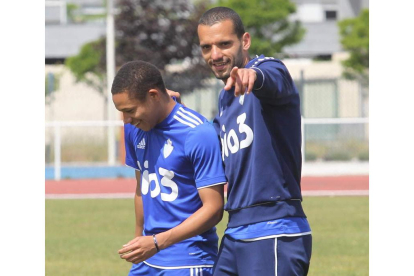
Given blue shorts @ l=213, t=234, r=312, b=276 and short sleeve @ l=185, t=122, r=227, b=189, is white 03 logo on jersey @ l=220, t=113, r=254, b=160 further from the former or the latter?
blue shorts @ l=213, t=234, r=312, b=276

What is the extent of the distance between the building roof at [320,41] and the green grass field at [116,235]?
102 ft

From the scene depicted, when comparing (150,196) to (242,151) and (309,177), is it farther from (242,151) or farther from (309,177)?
(309,177)

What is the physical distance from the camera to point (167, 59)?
26812 millimetres

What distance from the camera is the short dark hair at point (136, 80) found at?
4172mm

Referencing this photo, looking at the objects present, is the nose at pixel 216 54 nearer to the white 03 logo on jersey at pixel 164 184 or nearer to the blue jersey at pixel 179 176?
the blue jersey at pixel 179 176

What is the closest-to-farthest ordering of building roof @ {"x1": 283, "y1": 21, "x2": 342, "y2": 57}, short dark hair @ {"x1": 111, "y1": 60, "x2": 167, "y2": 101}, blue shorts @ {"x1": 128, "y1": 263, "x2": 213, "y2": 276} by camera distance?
short dark hair @ {"x1": 111, "y1": 60, "x2": 167, "y2": 101}
blue shorts @ {"x1": 128, "y1": 263, "x2": 213, "y2": 276}
building roof @ {"x1": 283, "y1": 21, "x2": 342, "y2": 57}

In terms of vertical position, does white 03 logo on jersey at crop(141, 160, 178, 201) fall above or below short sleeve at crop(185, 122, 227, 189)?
below

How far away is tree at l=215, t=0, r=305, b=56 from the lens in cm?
2875

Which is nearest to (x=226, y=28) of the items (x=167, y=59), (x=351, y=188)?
(x=351, y=188)

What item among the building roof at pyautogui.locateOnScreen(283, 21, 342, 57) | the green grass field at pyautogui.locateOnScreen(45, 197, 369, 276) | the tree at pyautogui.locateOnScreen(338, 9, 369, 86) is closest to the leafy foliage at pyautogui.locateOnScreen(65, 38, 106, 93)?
the tree at pyautogui.locateOnScreen(338, 9, 369, 86)

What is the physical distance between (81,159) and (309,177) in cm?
706

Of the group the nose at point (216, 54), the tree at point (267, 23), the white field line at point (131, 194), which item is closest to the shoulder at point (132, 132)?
the nose at point (216, 54)

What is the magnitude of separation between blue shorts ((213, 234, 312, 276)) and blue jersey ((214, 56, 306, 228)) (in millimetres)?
118

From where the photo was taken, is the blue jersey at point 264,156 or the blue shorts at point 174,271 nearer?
the blue jersey at point 264,156
